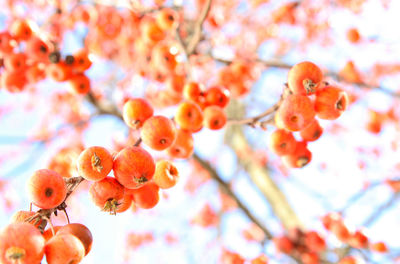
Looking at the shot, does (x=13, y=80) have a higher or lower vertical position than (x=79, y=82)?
lower

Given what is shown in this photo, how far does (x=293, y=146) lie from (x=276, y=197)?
Result: 4.43 meters

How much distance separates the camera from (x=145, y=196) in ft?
6.11

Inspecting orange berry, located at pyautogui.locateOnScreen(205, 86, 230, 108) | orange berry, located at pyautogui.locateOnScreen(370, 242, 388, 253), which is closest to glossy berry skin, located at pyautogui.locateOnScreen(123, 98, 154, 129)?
orange berry, located at pyautogui.locateOnScreen(205, 86, 230, 108)

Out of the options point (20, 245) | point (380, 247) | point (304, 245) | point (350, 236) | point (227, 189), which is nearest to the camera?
point (20, 245)

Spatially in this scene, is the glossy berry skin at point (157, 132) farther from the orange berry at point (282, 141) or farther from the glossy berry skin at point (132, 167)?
the orange berry at point (282, 141)

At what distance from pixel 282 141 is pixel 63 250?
1.52 m

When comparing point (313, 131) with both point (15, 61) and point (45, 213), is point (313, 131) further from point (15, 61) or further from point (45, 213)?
point (15, 61)

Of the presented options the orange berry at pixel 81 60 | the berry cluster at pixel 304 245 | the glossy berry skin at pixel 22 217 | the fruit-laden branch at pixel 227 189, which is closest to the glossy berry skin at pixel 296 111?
the glossy berry skin at pixel 22 217

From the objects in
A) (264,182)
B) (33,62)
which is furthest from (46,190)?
(264,182)

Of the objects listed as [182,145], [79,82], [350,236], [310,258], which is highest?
[350,236]

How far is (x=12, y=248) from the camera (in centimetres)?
123

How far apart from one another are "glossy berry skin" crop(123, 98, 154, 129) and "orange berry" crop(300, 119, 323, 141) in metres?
1.04

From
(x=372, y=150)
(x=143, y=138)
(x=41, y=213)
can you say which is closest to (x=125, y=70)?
(x=143, y=138)

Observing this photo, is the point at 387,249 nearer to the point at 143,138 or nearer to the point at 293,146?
the point at 293,146
